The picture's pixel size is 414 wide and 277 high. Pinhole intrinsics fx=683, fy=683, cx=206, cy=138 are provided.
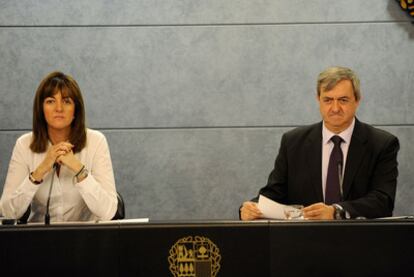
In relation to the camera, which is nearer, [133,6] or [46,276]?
[46,276]

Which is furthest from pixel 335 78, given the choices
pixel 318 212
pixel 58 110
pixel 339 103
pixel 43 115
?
pixel 43 115

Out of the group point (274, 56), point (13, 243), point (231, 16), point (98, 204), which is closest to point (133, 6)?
point (231, 16)

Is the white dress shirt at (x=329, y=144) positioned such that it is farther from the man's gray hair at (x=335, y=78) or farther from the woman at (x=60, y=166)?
the woman at (x=60, y=166)

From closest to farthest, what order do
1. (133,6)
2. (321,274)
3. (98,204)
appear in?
(321,274)
(98,204)
(133,6)

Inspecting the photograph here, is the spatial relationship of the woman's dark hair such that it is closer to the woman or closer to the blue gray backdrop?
the woman

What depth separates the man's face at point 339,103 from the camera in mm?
3289

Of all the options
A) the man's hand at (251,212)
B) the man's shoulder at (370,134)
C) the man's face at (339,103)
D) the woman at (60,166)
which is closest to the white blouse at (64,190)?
the woman at (60,166)

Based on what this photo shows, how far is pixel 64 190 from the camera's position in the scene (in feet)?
11.1

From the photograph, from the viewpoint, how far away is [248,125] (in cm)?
465

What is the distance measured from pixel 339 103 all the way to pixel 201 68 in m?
1.52

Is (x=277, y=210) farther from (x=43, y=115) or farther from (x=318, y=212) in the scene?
(x=43, y=115)

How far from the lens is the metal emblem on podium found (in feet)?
8.27

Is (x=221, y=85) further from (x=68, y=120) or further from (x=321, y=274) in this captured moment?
(x=321, y=274)

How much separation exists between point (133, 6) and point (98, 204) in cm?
179
